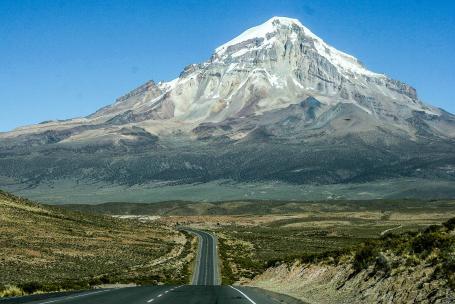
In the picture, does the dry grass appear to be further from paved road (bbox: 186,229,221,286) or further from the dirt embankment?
the dirt embankment

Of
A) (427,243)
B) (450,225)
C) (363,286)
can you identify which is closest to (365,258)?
(363,286)

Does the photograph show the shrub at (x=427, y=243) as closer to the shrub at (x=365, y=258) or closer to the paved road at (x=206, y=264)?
the shrub at (x=365, y=258)

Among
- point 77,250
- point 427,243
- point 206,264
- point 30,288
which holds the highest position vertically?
point 427,243

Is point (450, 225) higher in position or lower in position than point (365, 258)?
higher

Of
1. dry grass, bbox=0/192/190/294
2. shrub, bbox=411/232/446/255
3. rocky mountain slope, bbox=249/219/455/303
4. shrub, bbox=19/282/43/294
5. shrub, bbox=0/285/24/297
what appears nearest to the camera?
rocky mountain slope, bbox=249/219/455/303

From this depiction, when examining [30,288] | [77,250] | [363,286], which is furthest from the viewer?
[77,250]

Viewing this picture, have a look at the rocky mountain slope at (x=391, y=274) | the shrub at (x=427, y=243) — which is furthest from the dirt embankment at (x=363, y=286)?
the shrub at (x=427, y=243)

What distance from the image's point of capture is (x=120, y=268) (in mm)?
83125

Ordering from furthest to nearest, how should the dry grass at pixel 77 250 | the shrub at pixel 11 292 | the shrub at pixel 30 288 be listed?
the dry grass at pixel 77 250
the shrub at pixel 30 288
the shrub at pixel 11 292

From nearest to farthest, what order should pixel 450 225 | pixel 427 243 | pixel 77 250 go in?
1. pixel 427 243
2. pixel 450 225
3. pixel 77 250

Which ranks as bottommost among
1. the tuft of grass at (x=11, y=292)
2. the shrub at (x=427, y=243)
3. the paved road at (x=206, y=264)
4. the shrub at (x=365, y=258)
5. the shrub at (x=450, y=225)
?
the paved road at (x=206, y=264)

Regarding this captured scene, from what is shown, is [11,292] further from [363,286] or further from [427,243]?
[427,243]

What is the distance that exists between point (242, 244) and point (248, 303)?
106m

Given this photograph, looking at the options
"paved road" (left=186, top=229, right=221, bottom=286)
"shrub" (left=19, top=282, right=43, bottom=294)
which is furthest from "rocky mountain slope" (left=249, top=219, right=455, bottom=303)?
"paved road" (left=186, top=229, right=221, bottom=286)
